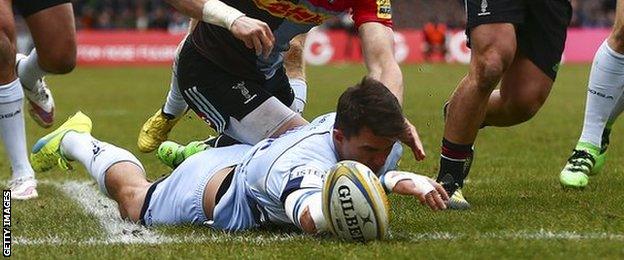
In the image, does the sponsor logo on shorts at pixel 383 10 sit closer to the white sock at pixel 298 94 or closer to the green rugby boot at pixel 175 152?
the white sock at pixel 298 94

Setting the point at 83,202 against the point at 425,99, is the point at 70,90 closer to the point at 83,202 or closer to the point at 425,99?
the point at 425,99

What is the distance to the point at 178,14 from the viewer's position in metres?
38.9

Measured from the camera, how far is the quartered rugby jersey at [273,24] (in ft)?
20.7

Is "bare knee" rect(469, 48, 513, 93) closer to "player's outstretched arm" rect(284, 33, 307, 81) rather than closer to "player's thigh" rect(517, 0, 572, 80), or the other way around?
"player's thigh" rect(517, 0, 572, 80)

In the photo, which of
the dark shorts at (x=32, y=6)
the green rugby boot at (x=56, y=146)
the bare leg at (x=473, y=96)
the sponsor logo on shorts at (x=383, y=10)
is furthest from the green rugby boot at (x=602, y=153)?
the dark shorts at (x=32, y=6)

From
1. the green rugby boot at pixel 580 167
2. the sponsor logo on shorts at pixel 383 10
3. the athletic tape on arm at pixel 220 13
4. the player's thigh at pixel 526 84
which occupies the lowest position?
the green rugby boot at pixel 580 167

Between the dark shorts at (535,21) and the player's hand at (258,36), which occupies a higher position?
the player's hand at (258,36)

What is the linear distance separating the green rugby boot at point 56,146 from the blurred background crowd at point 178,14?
99.3 ft

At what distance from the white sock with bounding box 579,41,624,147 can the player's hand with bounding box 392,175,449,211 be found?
2.77 meters

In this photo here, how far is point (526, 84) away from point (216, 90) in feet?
5.82

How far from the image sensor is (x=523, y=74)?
6754 mm

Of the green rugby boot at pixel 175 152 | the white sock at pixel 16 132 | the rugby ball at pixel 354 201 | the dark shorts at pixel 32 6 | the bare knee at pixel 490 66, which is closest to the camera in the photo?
the rugby ball at pixel 354 201

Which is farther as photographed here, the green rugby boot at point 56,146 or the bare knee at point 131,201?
the green rugby boot at point 56,146

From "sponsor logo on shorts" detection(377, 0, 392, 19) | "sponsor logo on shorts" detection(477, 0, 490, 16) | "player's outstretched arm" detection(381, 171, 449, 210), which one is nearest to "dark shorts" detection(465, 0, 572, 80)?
"sponsor logo on shorts" detection(477, 0, 490, 16)
